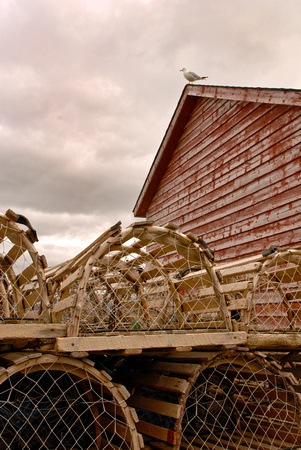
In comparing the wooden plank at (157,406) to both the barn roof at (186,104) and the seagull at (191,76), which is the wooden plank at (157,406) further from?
the seagull at (191,76)

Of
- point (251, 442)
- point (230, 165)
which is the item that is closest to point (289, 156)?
point (230, 165)

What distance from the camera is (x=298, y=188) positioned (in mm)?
5957

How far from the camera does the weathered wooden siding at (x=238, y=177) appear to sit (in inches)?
245

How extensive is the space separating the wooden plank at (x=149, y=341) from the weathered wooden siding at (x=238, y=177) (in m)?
3.07

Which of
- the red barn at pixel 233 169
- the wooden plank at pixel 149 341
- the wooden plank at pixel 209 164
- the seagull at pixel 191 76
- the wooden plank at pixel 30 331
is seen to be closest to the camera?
the wooden plank at pixel 30 331

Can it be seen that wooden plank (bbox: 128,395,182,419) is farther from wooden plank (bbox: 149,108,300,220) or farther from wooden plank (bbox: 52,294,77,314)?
wooden plank (bbox: 149,108,300,220)

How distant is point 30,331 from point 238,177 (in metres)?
5.87

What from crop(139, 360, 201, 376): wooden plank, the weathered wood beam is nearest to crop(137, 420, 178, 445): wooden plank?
crop(139, 360, 201, 376): wooden plank

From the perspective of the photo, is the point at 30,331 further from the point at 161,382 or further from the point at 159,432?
the point at 159,432

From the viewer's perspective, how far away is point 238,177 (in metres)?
7.50

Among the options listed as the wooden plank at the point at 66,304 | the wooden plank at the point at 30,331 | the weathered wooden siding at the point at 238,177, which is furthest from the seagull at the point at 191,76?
the wooden plank at the point at 30,331

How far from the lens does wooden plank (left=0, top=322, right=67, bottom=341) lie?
2484 mm

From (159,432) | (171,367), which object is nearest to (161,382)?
(171,367)

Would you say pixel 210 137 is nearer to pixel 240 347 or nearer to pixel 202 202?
pixel 202 202
